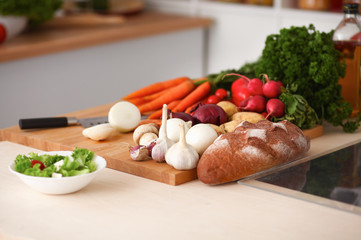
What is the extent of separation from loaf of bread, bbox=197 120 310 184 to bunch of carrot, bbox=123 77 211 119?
16.7 inches

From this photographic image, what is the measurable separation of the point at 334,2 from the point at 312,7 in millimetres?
143

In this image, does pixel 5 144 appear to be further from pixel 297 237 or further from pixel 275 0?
pixel 275 0

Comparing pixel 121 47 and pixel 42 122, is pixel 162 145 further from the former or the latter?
pixel 121 47

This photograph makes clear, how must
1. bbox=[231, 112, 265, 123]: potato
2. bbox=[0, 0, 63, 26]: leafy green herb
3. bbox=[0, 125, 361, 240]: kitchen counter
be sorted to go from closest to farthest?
bbox=[0, 125, 361, 240]: kitchen counter < bbox=[231, 112, 265, 123]: potato < bbox=[0, 0, 63, 26]: leafy green herb

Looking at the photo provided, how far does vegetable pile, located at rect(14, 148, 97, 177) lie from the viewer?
3.61ft

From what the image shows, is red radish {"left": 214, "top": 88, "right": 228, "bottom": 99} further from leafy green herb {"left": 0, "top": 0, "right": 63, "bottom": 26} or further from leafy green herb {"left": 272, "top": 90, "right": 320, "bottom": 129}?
leafy green herb {"left": 0, "top": 0, "right": 63, "bottom": 26}

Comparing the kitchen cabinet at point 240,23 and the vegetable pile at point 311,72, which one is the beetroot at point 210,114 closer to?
the vegetable pile at point 311,72

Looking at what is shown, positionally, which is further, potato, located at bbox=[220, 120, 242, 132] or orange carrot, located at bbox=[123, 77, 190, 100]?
orange carrot, located at bbox=[123, 77, 190, 100]

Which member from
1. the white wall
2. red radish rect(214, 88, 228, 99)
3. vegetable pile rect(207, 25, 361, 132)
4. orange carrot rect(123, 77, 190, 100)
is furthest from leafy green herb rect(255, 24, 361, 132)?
the white wall

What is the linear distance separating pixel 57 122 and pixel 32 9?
1.72 m

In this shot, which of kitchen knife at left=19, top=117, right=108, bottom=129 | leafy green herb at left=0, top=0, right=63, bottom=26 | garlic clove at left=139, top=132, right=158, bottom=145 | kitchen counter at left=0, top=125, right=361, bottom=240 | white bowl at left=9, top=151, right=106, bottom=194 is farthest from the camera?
leafy green herb at left=0, top=0, right=63, bottom=26

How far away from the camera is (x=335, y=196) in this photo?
1093 millimetres

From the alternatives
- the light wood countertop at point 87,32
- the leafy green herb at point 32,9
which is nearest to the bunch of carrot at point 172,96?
the light wood countertop at point 87,32

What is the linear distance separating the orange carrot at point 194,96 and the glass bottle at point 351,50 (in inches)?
16.2
